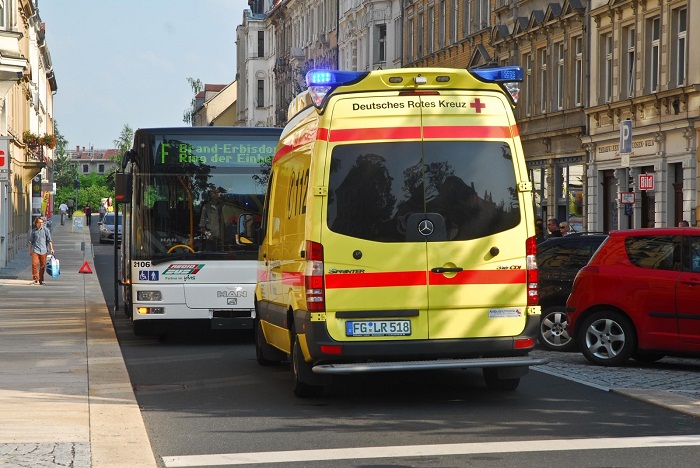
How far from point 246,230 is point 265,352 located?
10.5ft

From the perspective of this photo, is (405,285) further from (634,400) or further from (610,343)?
(610,343)

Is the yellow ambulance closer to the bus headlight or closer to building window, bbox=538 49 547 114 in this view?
the bus headlight

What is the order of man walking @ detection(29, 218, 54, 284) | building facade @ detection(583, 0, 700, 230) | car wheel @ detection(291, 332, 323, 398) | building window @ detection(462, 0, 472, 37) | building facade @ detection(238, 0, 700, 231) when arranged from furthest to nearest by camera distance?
building window @ detection(462, 0, 472, 37)
man walking @ detection(29, 218, 54, 284)
building facade @ detection(238, 0, 700, 231)
building facade @ detection(583, 0, 700, 230)
car wheel @ detection(291, 332, 323, 398)

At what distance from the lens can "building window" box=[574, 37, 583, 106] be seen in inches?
1555

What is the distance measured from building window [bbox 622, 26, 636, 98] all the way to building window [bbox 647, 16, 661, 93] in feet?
3.16

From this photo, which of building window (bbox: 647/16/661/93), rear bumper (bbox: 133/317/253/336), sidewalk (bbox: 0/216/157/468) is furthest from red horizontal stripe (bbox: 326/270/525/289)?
building window (bbox: 647/16/661/93)

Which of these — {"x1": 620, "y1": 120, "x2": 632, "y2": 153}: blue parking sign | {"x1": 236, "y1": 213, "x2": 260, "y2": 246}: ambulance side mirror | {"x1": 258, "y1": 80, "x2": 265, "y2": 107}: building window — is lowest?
{"x1": 236, "y1": 213, "x2": 260, "y2": 246}: ambulance side mirror

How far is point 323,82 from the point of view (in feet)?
36.9

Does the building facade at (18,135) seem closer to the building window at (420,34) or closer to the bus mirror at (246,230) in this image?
the bus mirror at (246,230)

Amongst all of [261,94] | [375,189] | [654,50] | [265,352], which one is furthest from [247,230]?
[261,94]

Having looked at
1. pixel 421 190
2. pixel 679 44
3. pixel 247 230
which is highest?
pixel 679 44

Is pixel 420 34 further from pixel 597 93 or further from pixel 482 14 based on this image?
pixel 597 93

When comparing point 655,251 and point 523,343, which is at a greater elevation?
point 655,251

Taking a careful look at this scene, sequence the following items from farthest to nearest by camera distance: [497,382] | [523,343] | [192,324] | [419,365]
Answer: [192,324] < [497,382] < [523,343] < [419,365]
